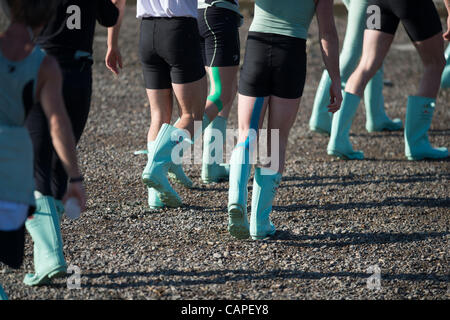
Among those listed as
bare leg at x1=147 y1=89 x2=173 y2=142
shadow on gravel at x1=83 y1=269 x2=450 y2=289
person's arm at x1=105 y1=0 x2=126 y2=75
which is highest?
person's arm at x1=105 y1=0 x2=126 y2=75

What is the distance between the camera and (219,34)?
16.4 ft

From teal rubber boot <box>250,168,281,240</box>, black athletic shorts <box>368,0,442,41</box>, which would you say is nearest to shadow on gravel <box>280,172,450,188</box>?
black athletic shorts <box>368,0,442,41</box>

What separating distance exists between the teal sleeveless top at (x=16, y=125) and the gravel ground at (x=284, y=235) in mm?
805

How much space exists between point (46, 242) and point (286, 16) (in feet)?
6.12

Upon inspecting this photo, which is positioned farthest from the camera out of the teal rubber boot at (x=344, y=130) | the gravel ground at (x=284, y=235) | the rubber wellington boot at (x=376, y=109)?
the rubber wellington boot at (x=376, y=109)

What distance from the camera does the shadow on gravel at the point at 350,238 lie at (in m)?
4.32

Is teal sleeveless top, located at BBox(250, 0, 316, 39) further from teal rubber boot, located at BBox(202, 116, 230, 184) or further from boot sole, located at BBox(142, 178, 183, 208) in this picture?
teal rubber boot, located at BBox(202, 116, 230, 184)

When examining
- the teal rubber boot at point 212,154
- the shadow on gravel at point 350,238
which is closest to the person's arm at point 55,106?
the shadow on gravel at point 350,238

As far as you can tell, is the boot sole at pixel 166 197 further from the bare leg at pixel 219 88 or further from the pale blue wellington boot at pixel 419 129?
the pale blue wellington boot at pixel 419 129

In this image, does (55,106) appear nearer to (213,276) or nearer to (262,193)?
(213,276)

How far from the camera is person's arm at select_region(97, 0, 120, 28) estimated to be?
3.80 meters

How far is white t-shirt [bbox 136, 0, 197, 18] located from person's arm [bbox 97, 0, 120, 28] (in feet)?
1.54

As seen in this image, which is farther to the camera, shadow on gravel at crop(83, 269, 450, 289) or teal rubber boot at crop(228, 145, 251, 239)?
teal rubber boot at crop(228, 145, 251, 239)
